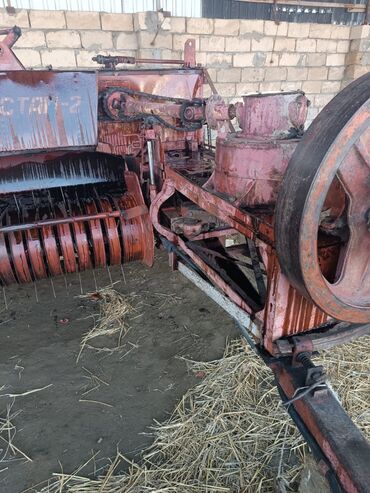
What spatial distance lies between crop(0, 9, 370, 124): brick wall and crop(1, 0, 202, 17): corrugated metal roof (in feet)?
1.16

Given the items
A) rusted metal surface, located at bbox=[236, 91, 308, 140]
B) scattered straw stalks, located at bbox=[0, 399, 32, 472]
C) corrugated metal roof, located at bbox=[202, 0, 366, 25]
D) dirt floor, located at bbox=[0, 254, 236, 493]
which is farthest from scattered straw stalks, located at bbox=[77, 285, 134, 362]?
corrugated metal roof, located at bbox=[202, 0, 366, 25]

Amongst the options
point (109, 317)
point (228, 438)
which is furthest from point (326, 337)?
point (109, 317)

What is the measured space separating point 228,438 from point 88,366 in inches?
41.1

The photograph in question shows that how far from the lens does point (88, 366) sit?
2.54 metres

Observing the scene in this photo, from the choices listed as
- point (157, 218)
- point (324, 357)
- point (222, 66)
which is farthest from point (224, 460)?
point (222, 66)

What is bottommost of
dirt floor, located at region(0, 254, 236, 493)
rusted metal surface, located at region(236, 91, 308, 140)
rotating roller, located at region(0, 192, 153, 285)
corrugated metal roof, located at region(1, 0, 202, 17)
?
dirt floor, located at region(0, 254, 236, 493)

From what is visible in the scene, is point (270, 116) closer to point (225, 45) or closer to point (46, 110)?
point (46, 110)

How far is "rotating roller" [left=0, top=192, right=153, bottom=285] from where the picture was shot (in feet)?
8.84

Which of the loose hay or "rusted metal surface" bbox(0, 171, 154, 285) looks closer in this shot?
the loose hay

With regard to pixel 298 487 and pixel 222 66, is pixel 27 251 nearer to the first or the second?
pixel 298 487

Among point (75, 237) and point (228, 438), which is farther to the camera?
point (75, 237)

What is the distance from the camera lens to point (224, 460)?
1.89 meters

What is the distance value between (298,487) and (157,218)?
1.62 meters

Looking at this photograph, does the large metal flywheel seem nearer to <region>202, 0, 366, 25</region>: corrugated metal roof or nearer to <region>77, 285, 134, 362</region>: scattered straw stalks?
<region>77, 285, 134, 362</region>: scattered straw stalks
